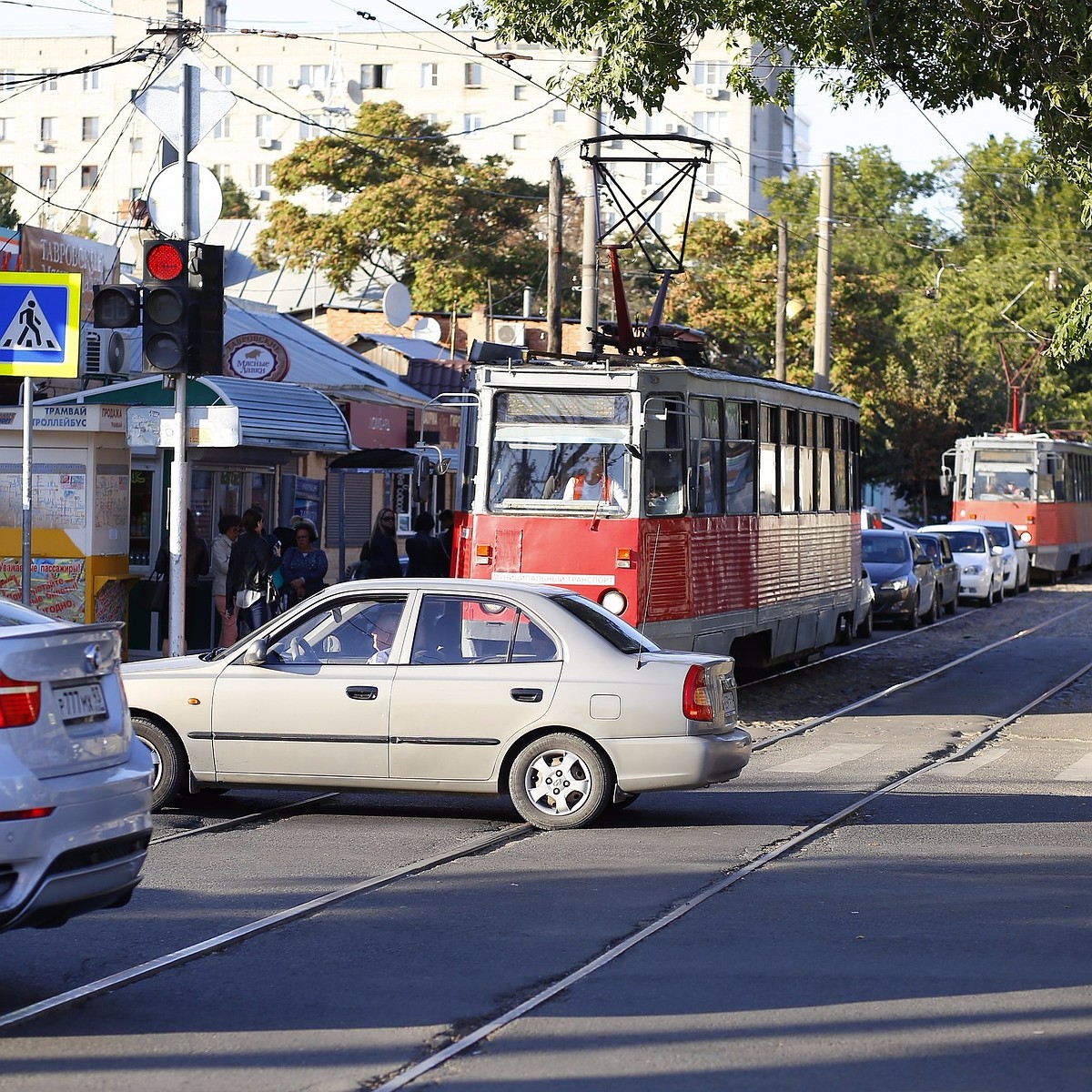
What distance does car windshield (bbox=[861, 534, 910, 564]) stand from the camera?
31.0m

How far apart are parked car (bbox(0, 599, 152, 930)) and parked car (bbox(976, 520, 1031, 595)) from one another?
33.0 meters

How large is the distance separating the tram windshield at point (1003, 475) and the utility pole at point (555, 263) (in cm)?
1964

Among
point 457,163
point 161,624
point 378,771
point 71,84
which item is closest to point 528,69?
point 71,84

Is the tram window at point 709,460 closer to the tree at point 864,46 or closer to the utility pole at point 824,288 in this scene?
the tree at point 864,46

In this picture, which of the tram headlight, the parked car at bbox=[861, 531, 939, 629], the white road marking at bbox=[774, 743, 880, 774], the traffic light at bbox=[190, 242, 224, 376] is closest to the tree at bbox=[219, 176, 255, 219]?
the parked car at bbox=[861, 531, 939, 629]

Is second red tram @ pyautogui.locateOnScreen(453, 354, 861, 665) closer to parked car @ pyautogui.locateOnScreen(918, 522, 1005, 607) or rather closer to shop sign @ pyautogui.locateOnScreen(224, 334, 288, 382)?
shop sign @ pyautogui.locateOnScreen(224, 334, 288, 382)

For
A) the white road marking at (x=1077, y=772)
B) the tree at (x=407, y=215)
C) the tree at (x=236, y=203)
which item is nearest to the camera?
the white road marking at (x=1077, y=772)

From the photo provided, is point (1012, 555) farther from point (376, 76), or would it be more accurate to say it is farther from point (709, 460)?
point (376, 76)

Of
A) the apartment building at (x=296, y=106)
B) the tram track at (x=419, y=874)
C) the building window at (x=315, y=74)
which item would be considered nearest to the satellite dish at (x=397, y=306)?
the tram track at (x=419, y=874)

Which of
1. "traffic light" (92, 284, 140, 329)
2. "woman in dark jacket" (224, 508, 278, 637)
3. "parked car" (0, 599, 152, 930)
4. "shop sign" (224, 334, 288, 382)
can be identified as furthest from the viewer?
"shop sign" (224, 334, 288, 382)

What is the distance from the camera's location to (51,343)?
14.1 meters

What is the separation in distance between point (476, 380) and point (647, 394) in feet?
5.26

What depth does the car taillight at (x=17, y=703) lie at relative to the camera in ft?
21.0

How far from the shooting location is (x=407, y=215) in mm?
57250
